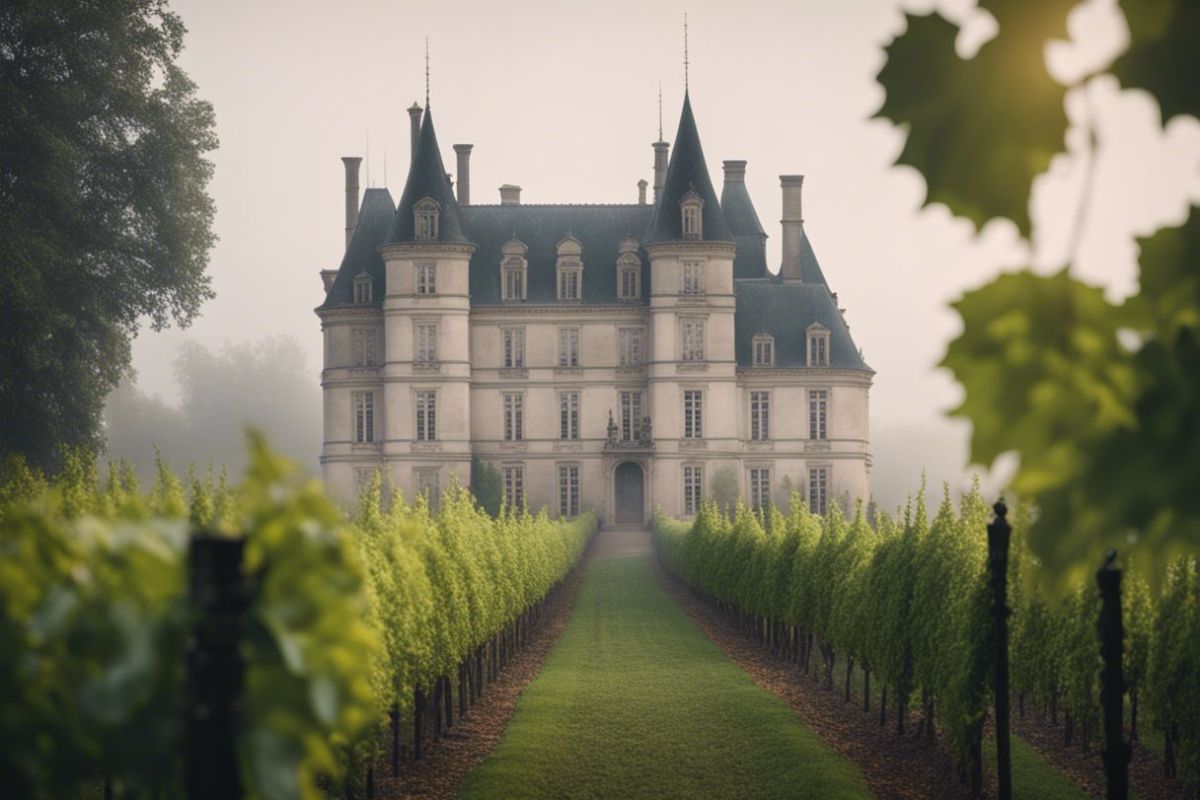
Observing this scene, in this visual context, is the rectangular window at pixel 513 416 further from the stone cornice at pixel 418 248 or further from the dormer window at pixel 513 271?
the stone cornice at pixel 418 248

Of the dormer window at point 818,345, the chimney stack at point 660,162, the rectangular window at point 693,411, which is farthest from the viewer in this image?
the chimney stack at point 660,162

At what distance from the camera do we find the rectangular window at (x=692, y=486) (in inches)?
2032

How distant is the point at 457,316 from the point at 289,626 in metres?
49.2

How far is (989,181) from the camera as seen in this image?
1616 mm

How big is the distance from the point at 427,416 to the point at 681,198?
12860mm

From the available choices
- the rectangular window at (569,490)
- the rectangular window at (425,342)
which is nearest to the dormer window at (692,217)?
the rectangular window at (569,490)

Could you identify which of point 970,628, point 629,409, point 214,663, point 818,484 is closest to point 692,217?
point 629,409

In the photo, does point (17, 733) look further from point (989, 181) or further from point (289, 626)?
point (989, 181)

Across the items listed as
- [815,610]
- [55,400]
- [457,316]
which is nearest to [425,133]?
[457,316]

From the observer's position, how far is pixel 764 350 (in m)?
53.4

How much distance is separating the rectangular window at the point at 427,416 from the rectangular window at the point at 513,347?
11.5 ft

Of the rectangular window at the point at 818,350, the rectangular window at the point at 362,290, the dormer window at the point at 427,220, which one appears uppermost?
the dormer window at the point at 427,220

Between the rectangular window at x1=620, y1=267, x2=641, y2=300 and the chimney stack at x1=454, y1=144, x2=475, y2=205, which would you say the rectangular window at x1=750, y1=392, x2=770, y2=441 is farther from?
the chimney stack at x1=454, y1=144, x2=475, y2=205

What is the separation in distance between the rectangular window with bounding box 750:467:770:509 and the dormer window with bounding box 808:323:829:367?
4.86m
